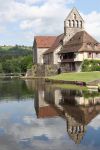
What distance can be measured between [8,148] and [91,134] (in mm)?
4947

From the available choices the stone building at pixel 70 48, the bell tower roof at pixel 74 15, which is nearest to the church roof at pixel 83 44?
the stone building at pixel 70 48

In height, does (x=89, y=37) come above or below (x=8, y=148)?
above

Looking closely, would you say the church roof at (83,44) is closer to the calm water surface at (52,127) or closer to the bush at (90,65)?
the bush at (90,65)

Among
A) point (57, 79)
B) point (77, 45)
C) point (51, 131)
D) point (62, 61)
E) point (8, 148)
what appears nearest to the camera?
point (8, 148)

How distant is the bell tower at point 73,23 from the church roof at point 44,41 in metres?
11.6

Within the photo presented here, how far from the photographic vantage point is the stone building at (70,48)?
84.3 meters

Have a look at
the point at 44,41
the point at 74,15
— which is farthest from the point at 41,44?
the point at 74,15

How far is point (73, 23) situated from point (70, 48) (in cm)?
1198

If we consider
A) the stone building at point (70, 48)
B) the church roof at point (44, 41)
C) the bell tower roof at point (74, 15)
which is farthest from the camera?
the church roof at point (44, 41)

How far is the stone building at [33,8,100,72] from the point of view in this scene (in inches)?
3319

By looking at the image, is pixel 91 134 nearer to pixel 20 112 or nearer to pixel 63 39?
pixel 20 112

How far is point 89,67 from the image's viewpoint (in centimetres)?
8150

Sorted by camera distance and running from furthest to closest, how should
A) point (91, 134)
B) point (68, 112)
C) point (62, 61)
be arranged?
point (62, 61) < point (68, 112) < point (91, 134)

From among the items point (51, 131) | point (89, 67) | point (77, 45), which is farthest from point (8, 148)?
point (77, 45)
